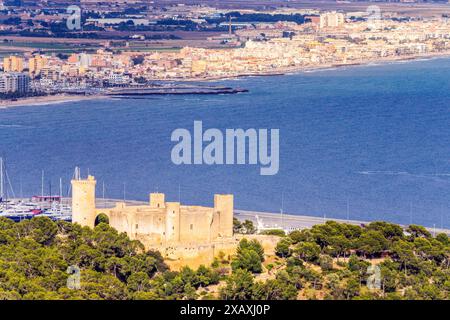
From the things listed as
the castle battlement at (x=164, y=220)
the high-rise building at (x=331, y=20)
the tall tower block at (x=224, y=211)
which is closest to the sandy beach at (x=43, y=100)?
the castle battlement at (x=164, y=220)

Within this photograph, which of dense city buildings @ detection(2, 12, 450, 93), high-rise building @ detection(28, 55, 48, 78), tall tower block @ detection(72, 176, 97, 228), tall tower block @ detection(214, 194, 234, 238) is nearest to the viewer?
tall tower block @ detection(214, 194, 234, 238)

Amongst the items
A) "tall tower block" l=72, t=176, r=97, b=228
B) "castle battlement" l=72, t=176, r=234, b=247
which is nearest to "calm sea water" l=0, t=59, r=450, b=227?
"castle battlement" l=72, t=176, r=234, b=247

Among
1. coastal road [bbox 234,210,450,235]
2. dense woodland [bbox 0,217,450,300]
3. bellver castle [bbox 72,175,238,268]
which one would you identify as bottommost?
coastal road [bbox 234,210,450,235]

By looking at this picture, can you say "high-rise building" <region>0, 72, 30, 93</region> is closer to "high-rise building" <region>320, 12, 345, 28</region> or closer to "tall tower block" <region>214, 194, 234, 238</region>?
"tall tower block" <region>214, 194, 234, 238</region>

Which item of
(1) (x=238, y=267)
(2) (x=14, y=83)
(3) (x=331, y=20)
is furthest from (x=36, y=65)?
(1) (x=238, y=267)

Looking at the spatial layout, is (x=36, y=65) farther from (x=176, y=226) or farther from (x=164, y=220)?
(x=176, y=226)

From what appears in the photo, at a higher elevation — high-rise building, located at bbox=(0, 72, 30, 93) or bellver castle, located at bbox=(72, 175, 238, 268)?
bellver castle, located at bbox=(72, 175, 238, 268)
